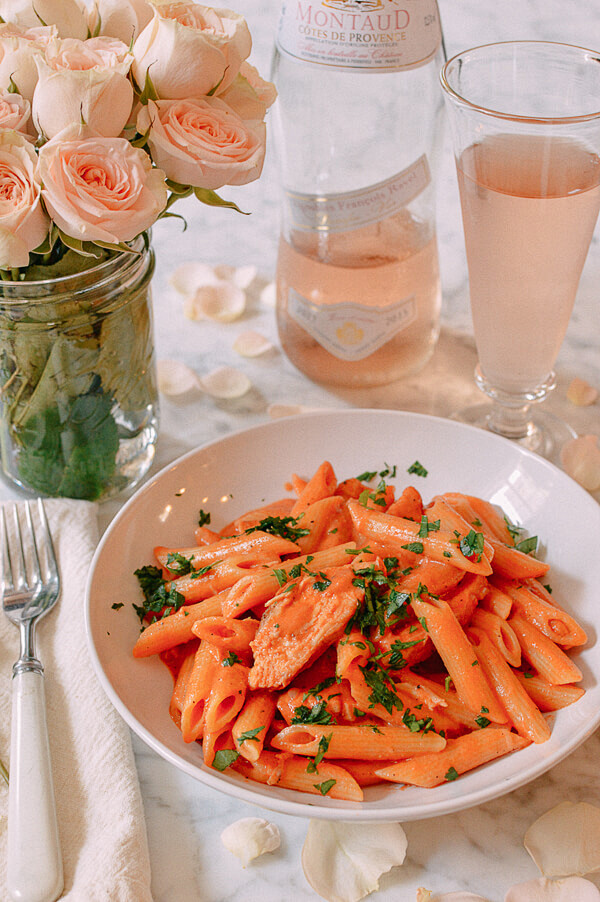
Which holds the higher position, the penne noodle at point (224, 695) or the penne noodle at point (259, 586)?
the penne noodle at point (259, 586)

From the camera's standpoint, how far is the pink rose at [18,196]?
0.93m

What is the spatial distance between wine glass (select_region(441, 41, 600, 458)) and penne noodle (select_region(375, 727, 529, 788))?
2.00ft

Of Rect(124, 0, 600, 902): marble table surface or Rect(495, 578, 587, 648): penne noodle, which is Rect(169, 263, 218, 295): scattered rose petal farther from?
Rect(495, 578, 587, 648): penne noodle

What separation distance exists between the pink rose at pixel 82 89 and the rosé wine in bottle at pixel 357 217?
0.43 m

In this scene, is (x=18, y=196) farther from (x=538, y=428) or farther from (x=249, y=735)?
(x=538, y=428)

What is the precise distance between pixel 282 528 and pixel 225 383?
19.1 inches

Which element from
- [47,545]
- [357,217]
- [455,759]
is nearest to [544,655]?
[455,759]

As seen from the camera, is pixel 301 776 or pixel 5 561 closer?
pixel 301 776

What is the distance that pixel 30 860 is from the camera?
817 mm

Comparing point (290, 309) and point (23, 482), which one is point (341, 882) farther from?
point (290, 309)

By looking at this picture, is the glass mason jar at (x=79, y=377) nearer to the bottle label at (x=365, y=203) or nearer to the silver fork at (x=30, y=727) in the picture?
the silver fork at (x=30, y=727)

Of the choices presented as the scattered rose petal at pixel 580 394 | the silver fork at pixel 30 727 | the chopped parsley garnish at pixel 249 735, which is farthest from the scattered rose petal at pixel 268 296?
the chopped parsley garnish at pixel 249 735

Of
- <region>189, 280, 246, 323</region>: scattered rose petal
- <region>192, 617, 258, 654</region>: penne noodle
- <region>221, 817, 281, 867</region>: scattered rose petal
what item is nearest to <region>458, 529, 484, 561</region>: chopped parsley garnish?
<region>192, 617, 258, 654</region>: penne noodle

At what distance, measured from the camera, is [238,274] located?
1.75 m
